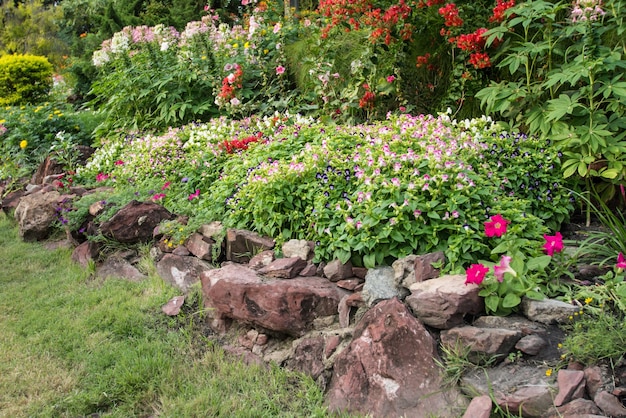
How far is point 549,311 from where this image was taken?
8.18 ft

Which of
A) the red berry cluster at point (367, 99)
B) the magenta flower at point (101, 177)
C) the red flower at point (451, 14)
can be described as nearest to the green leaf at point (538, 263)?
the red flower at point (451, 14)

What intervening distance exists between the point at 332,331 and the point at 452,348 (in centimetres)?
73

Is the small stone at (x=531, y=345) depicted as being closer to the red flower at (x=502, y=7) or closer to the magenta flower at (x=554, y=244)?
the magenta flower at (x=554, y=244)

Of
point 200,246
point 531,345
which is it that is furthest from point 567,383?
point 200,246

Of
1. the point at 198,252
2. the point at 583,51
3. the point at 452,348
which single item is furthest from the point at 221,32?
the point at 452,348

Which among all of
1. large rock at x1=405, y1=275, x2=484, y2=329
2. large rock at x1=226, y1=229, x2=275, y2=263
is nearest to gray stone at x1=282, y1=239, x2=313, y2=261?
large rock at x1=226, y1=229, x2=275, y2=263

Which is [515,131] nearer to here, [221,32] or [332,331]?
[332,331]

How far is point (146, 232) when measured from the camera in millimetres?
4352

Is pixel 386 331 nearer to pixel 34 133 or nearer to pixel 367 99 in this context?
pixel 367 99

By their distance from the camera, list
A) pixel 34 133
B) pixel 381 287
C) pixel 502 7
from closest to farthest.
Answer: pixel 381 287 < pixel 502 7 < pixel 34 133

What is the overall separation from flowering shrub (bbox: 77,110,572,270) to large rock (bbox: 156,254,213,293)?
0.33m

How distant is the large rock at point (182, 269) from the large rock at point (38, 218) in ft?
6.00

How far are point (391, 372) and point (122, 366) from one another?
147 centimetres

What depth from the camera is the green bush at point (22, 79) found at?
11297mm
